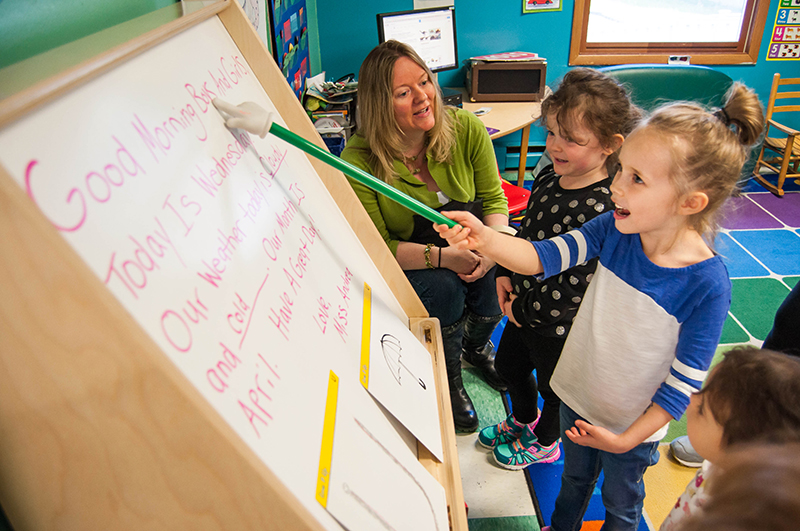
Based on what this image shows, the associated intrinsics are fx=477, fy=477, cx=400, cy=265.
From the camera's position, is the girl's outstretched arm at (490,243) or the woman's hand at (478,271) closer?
the girl's outstretched arm at (490,243)

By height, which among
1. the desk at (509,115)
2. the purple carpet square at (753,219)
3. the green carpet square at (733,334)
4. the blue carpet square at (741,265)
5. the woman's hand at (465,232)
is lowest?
the purple carpet square at (753,219)

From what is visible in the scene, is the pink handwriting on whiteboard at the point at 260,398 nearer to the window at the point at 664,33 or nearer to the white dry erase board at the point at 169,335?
the white dry erase board at the point at 169,335

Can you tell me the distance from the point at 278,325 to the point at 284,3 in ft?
6.58

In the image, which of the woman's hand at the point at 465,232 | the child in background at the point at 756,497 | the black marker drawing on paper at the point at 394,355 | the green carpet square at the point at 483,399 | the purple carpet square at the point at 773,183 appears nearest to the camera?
the child in background at the point at 756,497

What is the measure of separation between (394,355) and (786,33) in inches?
160

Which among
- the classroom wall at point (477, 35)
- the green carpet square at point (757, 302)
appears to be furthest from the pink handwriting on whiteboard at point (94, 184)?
the classroom wall at point (477, 35)

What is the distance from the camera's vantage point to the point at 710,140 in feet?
2.55

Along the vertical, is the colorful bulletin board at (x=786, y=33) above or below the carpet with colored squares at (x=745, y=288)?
above

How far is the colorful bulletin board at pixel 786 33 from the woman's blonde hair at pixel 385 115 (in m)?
3.32

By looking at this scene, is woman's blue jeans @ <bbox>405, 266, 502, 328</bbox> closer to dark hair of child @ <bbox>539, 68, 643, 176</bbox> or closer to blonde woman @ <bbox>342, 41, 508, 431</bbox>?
blonde woman @ <bbox>342, 41, 508, 431</bbox>

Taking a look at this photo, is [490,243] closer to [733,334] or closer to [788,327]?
[788,327]

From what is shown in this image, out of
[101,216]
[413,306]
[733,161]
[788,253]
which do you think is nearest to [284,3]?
[413,306]

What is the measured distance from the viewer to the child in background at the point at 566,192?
102cm

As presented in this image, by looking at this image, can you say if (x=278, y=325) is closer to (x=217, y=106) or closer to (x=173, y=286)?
(x=173, y=286)
